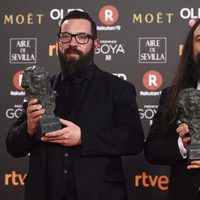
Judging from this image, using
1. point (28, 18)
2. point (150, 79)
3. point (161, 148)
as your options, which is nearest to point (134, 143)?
point (161, 148)

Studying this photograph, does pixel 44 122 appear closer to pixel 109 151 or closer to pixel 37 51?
pixel 109 151

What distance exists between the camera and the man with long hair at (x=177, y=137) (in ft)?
6.24

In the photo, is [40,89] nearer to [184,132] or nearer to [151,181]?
[184,132]

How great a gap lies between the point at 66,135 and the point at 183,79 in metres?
0.61

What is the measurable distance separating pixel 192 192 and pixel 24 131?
2.49ft

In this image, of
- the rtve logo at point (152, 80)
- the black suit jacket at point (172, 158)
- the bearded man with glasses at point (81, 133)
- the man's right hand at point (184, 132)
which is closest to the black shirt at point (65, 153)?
the bearded man with glasses at point (81, 133)

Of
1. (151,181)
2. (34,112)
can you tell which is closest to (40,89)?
(34,112)

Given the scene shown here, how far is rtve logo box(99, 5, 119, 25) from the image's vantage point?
2961 millimetres

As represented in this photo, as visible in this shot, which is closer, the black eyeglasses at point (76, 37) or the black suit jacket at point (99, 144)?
the black suit jacket at point (99, 144)

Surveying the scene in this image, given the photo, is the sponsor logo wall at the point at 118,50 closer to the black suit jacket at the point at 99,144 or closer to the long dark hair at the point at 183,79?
the long dark hair at the point at 183,79

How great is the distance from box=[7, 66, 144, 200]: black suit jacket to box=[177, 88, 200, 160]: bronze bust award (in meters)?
0.32

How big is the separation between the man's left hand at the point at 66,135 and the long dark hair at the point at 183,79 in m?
0.41

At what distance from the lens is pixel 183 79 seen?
2117 mm

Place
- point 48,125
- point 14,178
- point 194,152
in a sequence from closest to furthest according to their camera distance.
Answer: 1. point 194,152
2. point 48,125
3. point 14,178
